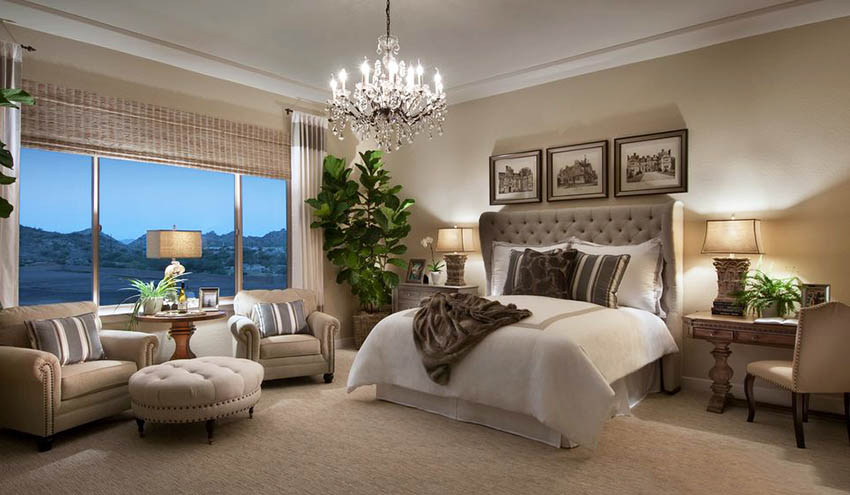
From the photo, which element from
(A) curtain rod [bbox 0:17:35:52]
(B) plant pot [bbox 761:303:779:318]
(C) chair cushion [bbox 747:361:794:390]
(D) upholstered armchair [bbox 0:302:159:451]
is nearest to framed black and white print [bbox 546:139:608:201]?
(B) plant pot [bbox 761:303:779:318]

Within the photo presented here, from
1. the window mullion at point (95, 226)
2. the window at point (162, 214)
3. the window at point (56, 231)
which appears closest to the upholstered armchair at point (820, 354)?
the window at point (162, 214)

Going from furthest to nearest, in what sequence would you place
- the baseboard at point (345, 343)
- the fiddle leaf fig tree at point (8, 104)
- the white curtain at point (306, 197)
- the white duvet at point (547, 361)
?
the baseboard at point (345, 343) < the white curtain at point (306, 197) < the fiddle leaf fig tree at point (8, 104) < the white duvet at point (547, 361)

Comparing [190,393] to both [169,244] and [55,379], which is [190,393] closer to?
[55,379]

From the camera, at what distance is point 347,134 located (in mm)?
6652

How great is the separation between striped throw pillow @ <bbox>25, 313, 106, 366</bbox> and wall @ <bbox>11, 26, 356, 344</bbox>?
85 cm

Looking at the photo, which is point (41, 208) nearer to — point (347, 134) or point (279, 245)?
point (279, 245)

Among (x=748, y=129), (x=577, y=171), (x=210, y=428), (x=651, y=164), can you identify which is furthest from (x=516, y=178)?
(x=210, y=428)

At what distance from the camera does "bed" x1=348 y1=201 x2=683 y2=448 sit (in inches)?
120

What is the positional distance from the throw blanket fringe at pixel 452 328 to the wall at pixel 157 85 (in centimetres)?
259

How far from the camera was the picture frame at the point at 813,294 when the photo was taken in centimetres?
361

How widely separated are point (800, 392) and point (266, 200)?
6710mm

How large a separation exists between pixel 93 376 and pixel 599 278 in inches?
147

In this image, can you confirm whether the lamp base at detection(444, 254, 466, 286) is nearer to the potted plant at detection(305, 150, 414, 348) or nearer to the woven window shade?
the potted plant at detection(305, 150, 414, 348)

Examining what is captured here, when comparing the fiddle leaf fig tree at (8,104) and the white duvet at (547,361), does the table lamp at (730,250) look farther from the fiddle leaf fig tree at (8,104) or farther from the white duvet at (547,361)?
the fiddle leaf fig tree at (8,104)
